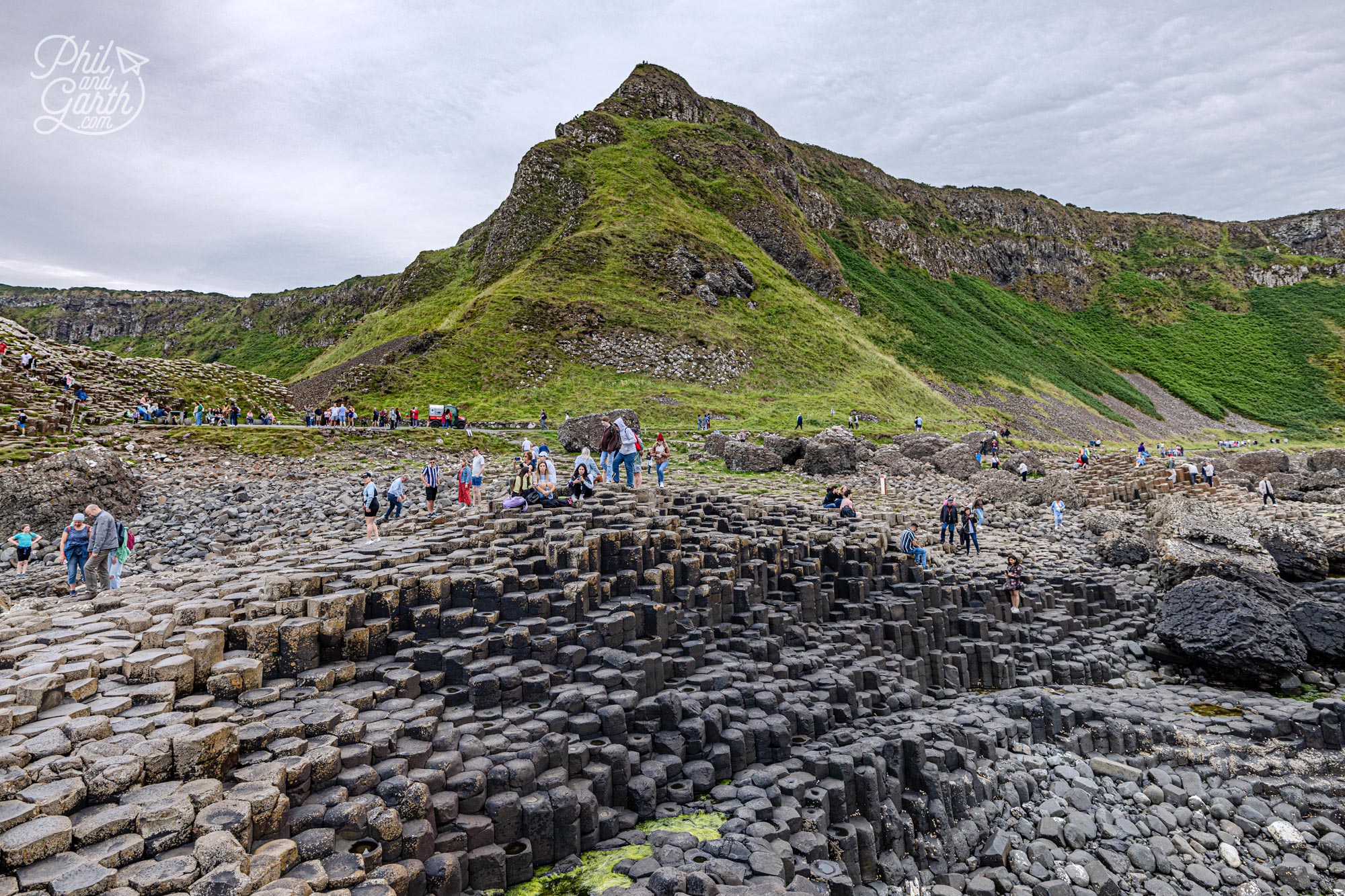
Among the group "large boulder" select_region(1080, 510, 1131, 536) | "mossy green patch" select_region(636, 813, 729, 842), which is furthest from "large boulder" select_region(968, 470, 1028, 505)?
"mossy green patch" select_region(636, 813, 729, 842)

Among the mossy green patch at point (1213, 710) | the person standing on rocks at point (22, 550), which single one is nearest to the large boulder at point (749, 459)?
the mossy green patch at point (1213, 710)

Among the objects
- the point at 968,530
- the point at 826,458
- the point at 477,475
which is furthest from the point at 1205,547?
the point at 477,475

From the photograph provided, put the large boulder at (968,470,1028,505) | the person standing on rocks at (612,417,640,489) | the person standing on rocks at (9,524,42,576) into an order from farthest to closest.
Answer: the large boulder at (968,470,1028,505) < the person standing on rocks at (612,417,640,489) < the person standing on rocks at (9,524,42,576)

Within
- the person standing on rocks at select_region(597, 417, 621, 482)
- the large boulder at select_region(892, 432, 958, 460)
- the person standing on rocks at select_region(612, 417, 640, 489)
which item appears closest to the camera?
the person standing on rocks at select_region(597, 417, 621, 482)

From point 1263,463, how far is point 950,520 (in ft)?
114

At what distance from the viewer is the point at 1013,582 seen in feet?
55.5

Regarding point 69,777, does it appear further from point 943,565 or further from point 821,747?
point 943,565

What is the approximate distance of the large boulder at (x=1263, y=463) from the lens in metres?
40.2

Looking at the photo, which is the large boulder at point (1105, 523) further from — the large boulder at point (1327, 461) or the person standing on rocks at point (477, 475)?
the person standing on rocks at point (477, 475)

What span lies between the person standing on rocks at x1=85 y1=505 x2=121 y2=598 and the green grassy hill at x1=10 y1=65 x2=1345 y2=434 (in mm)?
29766

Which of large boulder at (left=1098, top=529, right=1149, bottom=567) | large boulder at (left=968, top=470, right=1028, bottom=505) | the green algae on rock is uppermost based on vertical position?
large boulder at (left=968, top=470, right=1028, bottom=505)

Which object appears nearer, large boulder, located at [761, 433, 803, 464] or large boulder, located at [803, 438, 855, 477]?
large boulder, located at [803, 438, 855, 477]

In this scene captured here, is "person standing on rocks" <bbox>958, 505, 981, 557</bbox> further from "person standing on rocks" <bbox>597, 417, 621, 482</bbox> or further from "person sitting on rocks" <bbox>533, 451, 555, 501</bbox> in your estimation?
"person sitting on rocks" <bbox>533, 451, 555, 501</bbox>

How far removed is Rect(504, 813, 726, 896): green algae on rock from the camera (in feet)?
20.8
